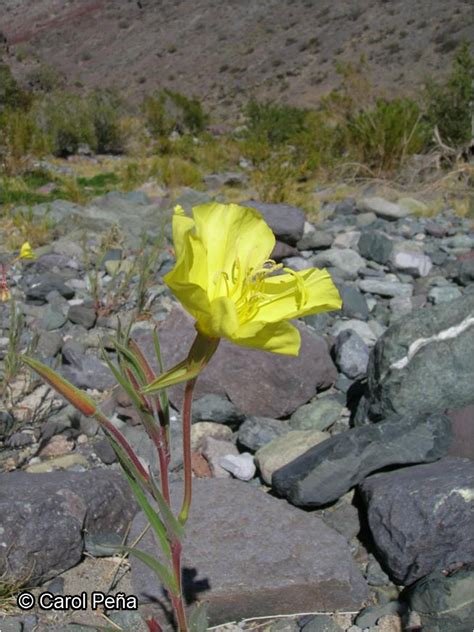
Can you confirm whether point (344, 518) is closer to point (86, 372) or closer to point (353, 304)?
point (86, 372)

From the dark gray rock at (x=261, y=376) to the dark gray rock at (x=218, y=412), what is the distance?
6 cm

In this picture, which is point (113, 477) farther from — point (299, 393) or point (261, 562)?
point (299, 393)

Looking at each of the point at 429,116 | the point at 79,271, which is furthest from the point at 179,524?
the point at 429,116

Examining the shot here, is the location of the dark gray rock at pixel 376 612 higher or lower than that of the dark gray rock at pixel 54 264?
higher

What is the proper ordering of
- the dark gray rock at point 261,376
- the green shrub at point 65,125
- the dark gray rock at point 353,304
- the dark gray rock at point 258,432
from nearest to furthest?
the dark gray rock at point 258,432 → the dark gray rock at point 261,376 → the dark gray rock at point 353,304 → the green shrub at point 65,125

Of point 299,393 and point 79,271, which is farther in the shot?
point 79,271

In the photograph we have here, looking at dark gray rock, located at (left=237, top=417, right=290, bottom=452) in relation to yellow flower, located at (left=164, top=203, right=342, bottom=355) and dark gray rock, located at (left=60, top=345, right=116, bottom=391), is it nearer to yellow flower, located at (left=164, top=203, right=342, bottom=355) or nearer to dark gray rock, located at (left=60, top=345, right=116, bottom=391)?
dark gray rock, located at (left=60, top=345, right=116, bottom=391)

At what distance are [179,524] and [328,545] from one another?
0.91m

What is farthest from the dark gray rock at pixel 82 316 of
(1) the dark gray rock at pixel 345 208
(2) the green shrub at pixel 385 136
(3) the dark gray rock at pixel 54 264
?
(2) the green shrub at pixel 385 136

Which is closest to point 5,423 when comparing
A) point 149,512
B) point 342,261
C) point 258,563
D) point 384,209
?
point 258,563

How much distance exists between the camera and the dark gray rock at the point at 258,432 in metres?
2.51

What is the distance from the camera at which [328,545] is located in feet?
6.29

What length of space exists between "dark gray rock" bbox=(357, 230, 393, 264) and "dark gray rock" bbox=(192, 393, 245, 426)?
2020 mm

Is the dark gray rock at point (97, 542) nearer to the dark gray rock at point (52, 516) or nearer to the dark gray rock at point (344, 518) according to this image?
the dark gray rock at point (52, 516)
